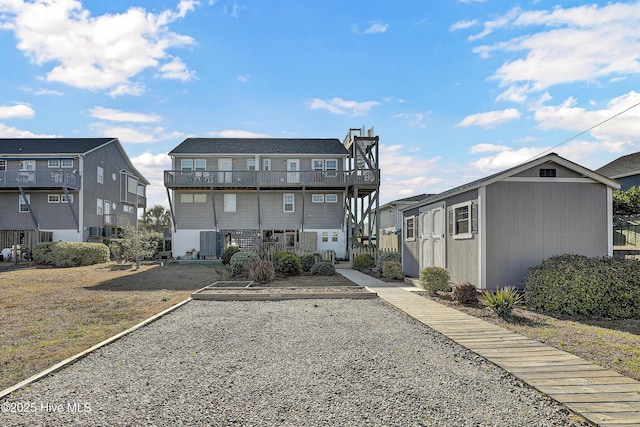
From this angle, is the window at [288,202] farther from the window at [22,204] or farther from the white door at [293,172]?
the window at [22,204]

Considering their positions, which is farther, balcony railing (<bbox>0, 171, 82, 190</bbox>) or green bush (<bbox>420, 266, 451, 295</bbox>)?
balcony railing (<bbox>0, 171, 82, 190</bbox>)

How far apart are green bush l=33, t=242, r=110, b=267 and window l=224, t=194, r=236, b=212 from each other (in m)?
8.59

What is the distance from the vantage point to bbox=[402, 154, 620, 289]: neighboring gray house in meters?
10.1

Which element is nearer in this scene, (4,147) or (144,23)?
(144,23)

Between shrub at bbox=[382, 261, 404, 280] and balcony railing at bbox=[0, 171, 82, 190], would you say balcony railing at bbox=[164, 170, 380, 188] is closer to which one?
balcony railing at bbox=[0, 171, 82, 190]

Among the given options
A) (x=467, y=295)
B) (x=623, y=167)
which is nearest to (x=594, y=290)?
(x=467, y=295)

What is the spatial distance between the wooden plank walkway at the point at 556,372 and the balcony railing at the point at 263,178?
20.3 meters

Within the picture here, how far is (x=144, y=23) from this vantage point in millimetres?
11422

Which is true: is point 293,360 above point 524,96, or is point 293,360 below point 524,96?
below

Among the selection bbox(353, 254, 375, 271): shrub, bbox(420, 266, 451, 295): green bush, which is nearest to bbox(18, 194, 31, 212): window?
bbox(353, 254, 375, 271): shrub

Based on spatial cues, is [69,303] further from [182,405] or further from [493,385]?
[493,385]

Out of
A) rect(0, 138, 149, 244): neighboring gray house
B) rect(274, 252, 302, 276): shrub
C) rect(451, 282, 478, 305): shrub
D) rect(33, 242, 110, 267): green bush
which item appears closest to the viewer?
rect(451, 282, 478, 305): shrub

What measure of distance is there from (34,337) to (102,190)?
28.8m

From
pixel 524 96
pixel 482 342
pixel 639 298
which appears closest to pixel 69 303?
pixel 482 342
